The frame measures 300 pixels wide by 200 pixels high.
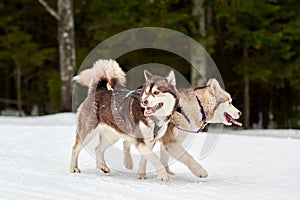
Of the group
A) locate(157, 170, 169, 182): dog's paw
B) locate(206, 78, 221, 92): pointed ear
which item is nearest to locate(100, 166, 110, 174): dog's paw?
locate(157, 170, 169, 182): dog's paw

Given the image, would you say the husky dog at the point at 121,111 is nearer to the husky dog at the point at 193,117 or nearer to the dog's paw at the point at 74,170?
the dog's paw at the point at 74,170

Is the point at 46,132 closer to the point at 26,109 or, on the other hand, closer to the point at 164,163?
the point at 164,163

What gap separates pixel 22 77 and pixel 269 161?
53.4 ft

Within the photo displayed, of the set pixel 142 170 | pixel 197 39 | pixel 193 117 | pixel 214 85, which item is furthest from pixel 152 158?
pixel 197 39

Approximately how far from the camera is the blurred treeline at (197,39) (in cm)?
1459

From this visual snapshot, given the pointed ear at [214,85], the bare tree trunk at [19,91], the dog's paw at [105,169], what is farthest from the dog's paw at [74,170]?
the bare tree trunk at [19,91]

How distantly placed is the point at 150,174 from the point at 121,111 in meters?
1.01

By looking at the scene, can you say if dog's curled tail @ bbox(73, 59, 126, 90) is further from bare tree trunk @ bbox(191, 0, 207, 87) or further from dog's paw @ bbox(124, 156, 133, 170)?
bare tree trunk @ bbox(191, 0, 207, 87)

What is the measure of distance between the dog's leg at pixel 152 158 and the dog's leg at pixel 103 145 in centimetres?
75

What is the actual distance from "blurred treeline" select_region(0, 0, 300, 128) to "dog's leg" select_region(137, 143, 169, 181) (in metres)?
8.71

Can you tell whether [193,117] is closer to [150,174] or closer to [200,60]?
[150,174]

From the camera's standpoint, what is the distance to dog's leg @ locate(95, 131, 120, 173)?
6496 mm

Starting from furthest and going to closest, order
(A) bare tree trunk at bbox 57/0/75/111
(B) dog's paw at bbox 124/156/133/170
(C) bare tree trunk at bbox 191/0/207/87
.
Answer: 1. (C) bare tree trunk at bbox 191/0/207/87
2. (A) bare tree trunk at bbox 57/0/75/111
3. (B) dog's paw at bbox 124/156/133/170

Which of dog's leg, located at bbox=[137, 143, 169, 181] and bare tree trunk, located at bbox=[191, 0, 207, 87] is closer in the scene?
dog's leg, located at bbox=[137, 143, 169, 181]
